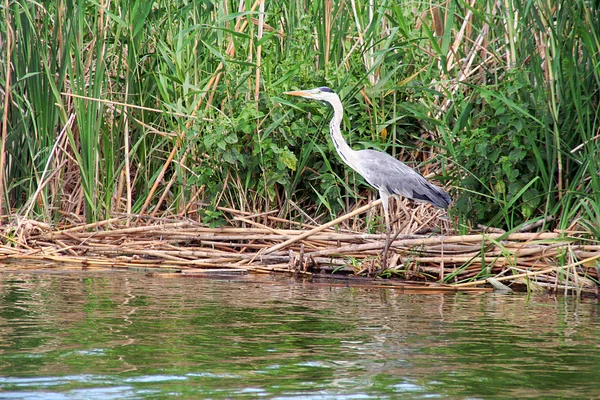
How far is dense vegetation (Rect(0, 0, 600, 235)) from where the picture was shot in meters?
6.99

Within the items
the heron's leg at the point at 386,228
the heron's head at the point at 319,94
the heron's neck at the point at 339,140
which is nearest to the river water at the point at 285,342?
the heron's leg at the point at 386,228

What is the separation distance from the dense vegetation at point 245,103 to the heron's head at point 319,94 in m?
0.27

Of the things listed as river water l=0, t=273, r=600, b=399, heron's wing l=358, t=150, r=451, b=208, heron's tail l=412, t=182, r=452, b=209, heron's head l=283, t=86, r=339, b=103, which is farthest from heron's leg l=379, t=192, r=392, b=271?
heron's head l=283, t=86, r=339, b=103

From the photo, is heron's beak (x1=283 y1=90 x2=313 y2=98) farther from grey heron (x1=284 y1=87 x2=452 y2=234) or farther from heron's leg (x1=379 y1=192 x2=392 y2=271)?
heron's leg (x1=379 y1=192 x2=392 y2=271)

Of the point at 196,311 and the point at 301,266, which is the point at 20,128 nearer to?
the point at 301,266

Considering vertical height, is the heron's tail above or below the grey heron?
below

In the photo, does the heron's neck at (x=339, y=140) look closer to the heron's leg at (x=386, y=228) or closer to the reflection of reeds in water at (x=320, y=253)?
the heron's leg at (x=386, y=228)

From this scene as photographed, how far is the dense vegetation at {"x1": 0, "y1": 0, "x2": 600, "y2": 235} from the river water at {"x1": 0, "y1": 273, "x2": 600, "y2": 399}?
1.49m

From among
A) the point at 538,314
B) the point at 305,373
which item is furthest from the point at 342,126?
the point at 305,373

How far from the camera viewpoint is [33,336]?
4.16m

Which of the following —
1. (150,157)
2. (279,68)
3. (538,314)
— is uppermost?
(279,68)

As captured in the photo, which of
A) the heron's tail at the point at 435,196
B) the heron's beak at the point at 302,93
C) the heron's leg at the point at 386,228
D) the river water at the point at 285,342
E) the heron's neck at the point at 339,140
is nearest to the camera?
the river water at the point at 285,342

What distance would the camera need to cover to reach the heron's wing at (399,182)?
668 centimetres

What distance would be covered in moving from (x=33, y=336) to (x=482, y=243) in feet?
10.1
